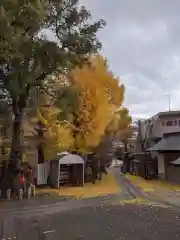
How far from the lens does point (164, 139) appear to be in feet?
102

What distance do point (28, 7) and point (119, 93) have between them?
2061cm

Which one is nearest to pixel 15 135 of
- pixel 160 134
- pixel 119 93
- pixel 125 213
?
pixel 125 213

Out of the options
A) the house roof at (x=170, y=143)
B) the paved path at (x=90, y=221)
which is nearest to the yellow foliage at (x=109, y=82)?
the house roof at (x=170, y=143)

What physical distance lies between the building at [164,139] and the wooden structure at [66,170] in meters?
8.20

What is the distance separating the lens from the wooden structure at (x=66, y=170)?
78.5 feet

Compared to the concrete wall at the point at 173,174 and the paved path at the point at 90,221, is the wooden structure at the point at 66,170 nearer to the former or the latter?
the paved path at the point at 90,221

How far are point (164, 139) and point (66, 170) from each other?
35.9 ft

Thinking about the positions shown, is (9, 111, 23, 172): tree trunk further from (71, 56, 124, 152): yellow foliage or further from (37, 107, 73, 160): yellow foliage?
(71, 56, 124, 152): yellow foliage

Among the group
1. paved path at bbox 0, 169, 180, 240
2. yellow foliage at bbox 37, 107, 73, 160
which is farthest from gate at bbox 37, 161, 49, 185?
paved path at bbox 0, 169, 180, 240

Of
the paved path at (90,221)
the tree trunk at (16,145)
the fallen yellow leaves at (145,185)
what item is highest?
the tree trunk at (16,145)

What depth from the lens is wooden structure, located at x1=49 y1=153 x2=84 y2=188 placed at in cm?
2394

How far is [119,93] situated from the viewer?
32.2 m

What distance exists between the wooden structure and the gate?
14.9 inches

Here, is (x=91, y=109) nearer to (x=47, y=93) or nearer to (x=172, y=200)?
(x=47, y=93)
